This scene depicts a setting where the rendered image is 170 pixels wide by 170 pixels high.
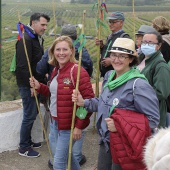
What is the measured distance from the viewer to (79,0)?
5.71 meters

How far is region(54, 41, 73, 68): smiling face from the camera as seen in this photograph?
10.3 feet

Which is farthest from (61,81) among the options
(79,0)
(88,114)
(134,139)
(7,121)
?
(79,0)

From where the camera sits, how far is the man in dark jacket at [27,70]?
3.96 meters

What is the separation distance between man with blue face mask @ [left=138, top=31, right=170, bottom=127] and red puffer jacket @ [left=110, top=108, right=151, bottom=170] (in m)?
0.70

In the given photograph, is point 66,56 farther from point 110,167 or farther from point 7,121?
point 7,121

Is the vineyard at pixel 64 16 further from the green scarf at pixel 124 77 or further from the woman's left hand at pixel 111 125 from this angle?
the woman's left hand at pixel 111 125

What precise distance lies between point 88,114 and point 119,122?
0.76 meters

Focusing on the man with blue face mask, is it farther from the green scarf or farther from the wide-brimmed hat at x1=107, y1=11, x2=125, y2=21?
the wide-brimmed hat at x1=107, y1=11, x2=125, y2=21

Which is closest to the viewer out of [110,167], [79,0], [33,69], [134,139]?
[134,139]

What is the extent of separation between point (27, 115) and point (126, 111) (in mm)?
2057

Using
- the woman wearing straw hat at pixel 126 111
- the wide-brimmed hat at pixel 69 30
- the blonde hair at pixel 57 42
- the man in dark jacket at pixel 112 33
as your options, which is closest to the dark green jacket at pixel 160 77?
the woman wearing straw hat at pixel 126 111

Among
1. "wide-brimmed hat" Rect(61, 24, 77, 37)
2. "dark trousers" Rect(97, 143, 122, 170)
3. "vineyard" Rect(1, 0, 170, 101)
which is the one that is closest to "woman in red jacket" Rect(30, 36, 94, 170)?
"dark trousers" Rect(97, 143, 122, 170)

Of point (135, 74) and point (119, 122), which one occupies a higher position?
point (135, 74)

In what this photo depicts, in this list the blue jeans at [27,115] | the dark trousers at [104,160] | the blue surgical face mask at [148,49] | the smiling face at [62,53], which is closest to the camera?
the dark trousers at [104,160]
